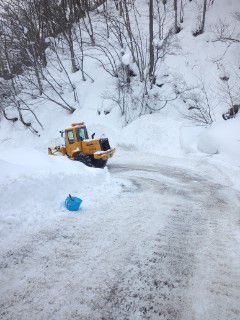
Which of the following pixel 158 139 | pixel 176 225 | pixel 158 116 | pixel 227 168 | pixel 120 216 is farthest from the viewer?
pixel 158 116

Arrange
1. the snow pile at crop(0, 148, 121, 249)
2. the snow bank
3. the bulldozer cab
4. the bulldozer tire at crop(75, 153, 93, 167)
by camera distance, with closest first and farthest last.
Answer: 1. the snow pile at crop(0, 148, 121, 249)
2. the bulldozer tire at crop(75, 153, 93, 167)
3. the bulldozer cab
4. the snow bank

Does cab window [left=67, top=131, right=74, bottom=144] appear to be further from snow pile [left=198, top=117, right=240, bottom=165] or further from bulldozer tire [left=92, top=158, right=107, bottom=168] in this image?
snow pile [left=198, top=117, right=240, bottom=165]

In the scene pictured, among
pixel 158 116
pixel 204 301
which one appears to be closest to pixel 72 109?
pixel 158 116

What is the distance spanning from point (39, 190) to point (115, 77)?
20.3 meters

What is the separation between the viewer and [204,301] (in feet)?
12.9

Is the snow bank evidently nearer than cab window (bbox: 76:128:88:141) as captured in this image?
No

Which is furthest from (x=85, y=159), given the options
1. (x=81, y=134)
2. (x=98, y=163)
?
(x=81, y=134)

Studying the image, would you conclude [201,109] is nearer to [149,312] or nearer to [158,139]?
[158,139]

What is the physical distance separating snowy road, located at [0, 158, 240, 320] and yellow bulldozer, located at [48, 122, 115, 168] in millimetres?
5596

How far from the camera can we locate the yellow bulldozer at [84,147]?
13242 millimetres

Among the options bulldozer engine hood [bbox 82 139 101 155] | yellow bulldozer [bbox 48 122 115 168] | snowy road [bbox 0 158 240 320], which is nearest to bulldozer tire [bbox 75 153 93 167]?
yellow bulldozer [bbox 48 122 115 168]

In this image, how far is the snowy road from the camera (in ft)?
12.4

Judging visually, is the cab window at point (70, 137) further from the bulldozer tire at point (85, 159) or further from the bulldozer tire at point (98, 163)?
the bulldozer tire at point (98, 163)

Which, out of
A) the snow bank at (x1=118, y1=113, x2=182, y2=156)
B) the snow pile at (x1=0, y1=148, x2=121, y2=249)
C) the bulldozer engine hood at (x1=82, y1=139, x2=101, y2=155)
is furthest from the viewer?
the snow bank at (x1=118, y1=113, x2=182, y2=156)
